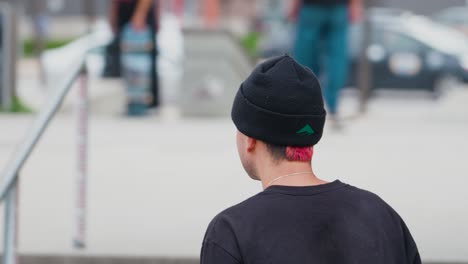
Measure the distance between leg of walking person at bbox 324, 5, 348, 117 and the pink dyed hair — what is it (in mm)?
7937

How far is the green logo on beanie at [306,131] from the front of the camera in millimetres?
2752

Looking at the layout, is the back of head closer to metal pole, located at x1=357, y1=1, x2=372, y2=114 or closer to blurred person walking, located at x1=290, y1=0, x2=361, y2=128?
blurred person walking, located at x1=290, y1=0, x2=361, y2=128

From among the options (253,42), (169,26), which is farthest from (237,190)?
(253,42)

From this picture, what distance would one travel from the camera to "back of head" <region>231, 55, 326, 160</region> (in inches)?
108

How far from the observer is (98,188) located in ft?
28.4

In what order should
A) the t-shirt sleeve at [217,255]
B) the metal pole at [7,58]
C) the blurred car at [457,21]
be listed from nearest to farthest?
1. the t-shirt sleeve at [217,255]
2. the metal pole at [7,58]
3. the blurred car at [457,21]

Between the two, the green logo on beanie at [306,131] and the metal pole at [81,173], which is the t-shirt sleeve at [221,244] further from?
the metal pole at [81,173]

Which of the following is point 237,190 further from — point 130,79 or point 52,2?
point 52,2

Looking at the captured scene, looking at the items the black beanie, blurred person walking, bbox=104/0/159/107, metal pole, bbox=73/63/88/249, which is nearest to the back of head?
the black beanie

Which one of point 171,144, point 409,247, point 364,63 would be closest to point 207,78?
point 364,63

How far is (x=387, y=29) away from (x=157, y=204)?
45.9ft

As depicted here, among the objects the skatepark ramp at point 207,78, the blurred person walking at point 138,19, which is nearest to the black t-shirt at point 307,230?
the blurred person walking at point 138,19

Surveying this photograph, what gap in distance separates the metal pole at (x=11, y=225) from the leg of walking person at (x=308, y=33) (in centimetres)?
545

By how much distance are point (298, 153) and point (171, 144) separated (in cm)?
871
